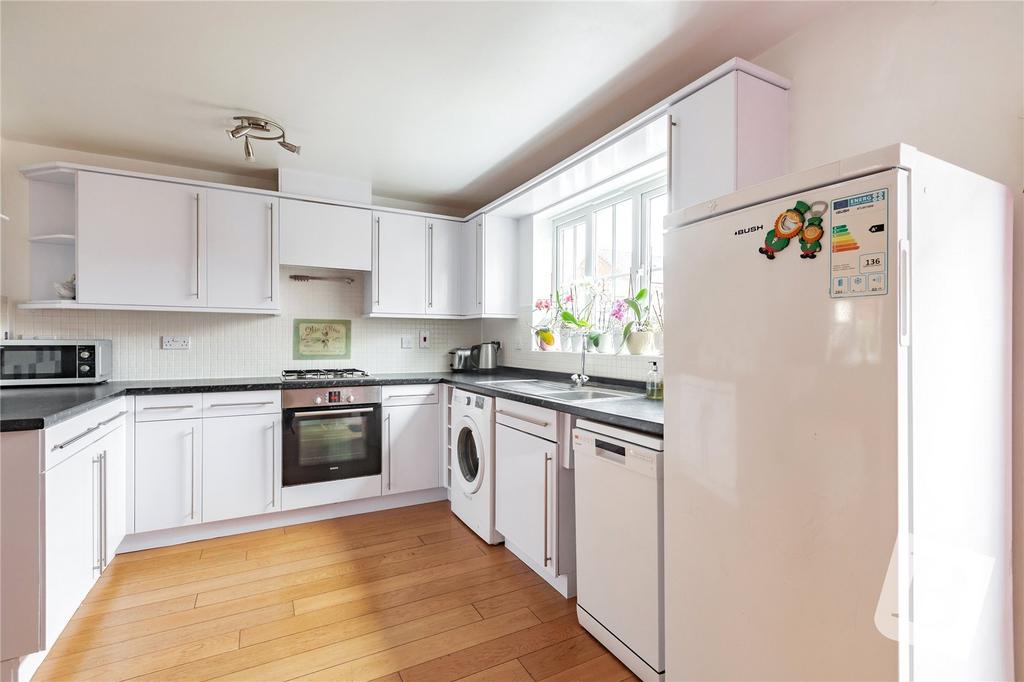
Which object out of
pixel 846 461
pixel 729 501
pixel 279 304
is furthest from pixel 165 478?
pixel 846 461

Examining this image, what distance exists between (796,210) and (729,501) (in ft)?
2.44

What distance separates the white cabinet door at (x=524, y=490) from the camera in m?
2.20

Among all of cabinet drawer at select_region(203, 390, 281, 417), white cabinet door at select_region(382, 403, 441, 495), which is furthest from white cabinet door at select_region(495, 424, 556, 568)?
cabinet drawer at select_region(203, 390, 281, 417)

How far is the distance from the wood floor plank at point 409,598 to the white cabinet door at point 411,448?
109 centimetres

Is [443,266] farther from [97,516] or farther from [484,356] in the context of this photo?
[97,516]

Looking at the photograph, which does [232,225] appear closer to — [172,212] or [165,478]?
[172,212]

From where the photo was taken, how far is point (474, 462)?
3000 mm

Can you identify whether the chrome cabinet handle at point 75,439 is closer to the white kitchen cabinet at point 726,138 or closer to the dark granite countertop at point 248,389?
the dark granite countertop at point 248,389

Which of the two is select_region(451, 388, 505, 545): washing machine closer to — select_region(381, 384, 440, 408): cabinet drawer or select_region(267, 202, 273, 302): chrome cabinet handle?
select_region(381, 384, 440, 408): cabinet drawer

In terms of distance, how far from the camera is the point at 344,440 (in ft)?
10.4

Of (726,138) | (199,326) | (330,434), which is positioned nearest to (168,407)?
(199,326)

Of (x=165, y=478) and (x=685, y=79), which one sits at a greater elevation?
(x=685, y=79)

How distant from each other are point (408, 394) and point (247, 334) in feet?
4.07

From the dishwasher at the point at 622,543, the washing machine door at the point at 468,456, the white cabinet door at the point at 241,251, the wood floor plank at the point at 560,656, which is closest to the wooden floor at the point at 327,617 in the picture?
the wood floor plank at the point at 560,656
